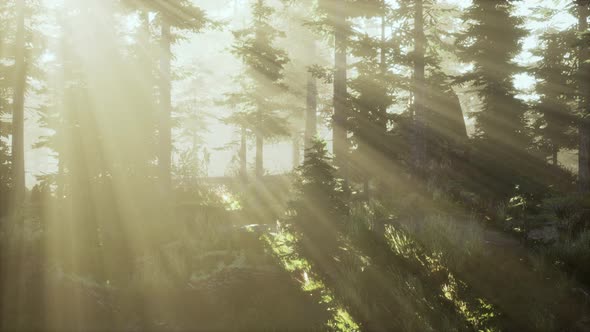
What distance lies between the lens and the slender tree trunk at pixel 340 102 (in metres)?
15.6

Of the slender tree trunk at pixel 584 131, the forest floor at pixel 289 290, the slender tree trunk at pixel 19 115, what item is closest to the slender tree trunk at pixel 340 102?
the forest floor at pixel 289 290

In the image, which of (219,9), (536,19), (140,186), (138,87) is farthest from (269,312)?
(219,9)

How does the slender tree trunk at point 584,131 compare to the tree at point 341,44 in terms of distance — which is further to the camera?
the slender tree trunk at point 584,131

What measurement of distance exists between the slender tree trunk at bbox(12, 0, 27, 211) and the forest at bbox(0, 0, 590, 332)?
97 mm

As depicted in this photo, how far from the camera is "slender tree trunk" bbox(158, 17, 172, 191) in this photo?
52.5 feet

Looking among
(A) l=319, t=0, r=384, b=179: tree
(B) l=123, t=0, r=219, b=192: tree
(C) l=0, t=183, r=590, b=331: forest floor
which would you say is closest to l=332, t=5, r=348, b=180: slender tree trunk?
(A) l=319, t=0, r=384, b=179: tree

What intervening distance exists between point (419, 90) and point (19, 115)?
58.1 feet

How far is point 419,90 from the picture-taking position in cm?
1675

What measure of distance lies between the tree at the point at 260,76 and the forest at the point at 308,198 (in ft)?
0.36

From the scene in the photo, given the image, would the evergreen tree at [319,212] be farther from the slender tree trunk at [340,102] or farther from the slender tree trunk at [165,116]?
the slender tree trunk at [165,116]

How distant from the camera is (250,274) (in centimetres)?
1065

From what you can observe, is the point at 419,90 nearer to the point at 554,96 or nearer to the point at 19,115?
the point at 554,96

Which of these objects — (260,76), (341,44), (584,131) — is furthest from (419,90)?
(584,131)

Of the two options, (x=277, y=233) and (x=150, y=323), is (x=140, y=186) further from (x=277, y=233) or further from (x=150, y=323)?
(x=150, y=323)
